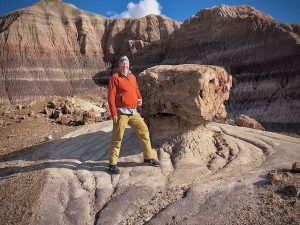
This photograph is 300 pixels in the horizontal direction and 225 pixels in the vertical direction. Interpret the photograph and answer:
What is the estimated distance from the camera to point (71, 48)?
51906 millimetres

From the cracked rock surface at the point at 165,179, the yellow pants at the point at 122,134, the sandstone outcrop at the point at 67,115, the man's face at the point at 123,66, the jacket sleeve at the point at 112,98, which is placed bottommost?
the sandstone outcrop at the point at 67,115

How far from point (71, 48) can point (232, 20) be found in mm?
26433

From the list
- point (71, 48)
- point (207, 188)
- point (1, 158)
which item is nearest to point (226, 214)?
point (207, 188)

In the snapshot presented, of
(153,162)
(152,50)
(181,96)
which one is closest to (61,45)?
(152,50)

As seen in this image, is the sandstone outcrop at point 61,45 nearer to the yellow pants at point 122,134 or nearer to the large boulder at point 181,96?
the large boulder at point 181,96

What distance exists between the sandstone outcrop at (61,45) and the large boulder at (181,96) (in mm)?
38380

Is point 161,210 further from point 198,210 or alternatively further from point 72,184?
point 72,184

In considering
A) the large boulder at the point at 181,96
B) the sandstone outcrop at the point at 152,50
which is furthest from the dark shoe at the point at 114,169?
the sandstone outcrop at the point at 152,50

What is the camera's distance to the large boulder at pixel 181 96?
6480 mm

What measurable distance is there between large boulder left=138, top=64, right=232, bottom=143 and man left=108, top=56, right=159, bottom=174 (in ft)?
2.90

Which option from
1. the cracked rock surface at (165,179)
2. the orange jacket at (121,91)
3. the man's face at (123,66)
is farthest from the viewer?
the man's face at (123,66)

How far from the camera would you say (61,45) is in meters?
51.1

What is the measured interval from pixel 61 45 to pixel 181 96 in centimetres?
4758

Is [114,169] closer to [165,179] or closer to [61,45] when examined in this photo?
[165,179]
